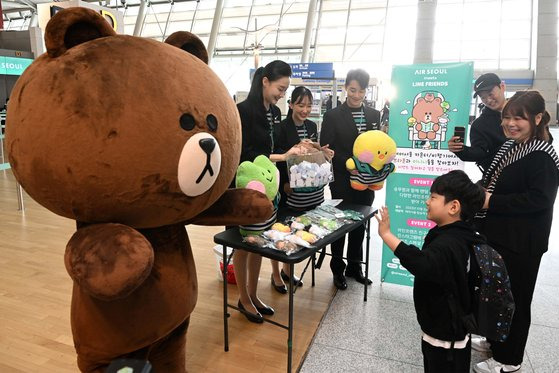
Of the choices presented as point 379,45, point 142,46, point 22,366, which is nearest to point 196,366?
point 22,366

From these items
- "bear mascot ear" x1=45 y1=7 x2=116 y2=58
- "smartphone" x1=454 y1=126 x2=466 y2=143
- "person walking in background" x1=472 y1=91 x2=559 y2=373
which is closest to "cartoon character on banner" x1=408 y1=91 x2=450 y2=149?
"smartphone" x1=454 y1=126 x2=466 y2=143

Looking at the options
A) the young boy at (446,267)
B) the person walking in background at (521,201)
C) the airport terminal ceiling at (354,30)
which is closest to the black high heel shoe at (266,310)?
the young boy at (446,267)

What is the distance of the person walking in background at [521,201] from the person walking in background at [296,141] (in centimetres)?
100

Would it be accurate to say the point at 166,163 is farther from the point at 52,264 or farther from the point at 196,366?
the point at 52,264

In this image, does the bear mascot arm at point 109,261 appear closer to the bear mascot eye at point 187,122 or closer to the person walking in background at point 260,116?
the bear mascot eye at point 187,122

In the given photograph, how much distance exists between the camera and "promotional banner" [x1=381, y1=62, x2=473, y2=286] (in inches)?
108

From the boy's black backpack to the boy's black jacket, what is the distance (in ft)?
0.12

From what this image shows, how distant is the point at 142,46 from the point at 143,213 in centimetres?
48

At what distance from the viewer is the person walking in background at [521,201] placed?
1.77 m

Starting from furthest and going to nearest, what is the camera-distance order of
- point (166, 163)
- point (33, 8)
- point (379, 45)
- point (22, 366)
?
point (33, 8), point (379, 45), point (22, 366), point (166, 163)

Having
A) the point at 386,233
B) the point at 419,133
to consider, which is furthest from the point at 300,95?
the point at 386,233

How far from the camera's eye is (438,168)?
112 inches

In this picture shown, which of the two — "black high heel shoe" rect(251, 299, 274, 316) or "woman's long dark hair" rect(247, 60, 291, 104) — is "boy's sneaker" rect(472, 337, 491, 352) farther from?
"woman's long dark hair" rect(247, 60, 291, 104)

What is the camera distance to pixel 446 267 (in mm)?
1494
